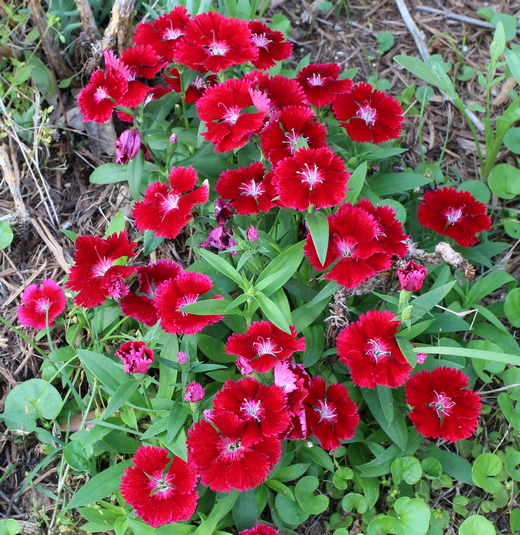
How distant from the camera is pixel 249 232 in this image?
1971 millimetres

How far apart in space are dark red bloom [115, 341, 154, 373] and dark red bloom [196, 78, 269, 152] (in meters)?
0.81

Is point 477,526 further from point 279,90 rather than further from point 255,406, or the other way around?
point 279,90

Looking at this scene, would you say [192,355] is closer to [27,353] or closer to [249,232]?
[249,232]

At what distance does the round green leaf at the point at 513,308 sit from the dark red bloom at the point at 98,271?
161cm

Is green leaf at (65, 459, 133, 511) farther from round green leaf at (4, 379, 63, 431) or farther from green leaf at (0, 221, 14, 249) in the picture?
green leaf at (0, 221, 14, 249)

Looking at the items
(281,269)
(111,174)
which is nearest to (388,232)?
(281,269)

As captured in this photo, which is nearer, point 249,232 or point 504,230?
point 249,232

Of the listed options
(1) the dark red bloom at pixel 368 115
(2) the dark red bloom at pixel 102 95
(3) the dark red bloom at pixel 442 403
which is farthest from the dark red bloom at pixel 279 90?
(3) the dark red bloom at pixel 442 403

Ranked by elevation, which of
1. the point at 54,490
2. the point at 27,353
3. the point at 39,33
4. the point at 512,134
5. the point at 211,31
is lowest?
the point at 54,490

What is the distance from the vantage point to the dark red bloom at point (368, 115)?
7.97ft

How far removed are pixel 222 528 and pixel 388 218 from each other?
4.32ft

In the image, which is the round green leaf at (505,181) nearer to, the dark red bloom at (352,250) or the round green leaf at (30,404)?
the dark red bloom at (352,250)

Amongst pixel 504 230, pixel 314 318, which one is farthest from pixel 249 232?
pixel 504 230

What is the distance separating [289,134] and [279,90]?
9.5 inches
